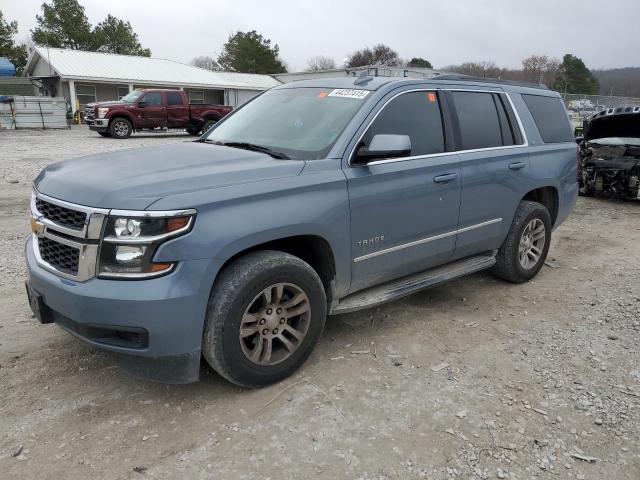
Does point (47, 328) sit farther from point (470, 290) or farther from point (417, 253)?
point (470, 290)

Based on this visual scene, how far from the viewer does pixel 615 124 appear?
33.9ft

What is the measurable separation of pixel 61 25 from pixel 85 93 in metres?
26.6

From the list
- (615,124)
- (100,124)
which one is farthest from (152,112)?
(615,124)

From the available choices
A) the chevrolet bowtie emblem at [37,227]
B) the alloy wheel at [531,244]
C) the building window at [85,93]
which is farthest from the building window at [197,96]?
the chevrolet bowtie emblem at [37,227]

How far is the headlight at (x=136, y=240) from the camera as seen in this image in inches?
107

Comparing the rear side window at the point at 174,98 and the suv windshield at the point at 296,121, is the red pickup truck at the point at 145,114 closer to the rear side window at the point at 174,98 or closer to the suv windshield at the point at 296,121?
the rear side window at the point at 174,98

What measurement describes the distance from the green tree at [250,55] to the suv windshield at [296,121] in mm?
61174

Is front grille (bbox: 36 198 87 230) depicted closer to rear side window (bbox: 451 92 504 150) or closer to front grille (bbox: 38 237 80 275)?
front grille (bbox: 38 237 80 275)

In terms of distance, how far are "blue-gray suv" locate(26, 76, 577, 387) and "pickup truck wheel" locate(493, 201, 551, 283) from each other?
0.10 feet

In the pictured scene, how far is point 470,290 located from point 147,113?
62.5 ft

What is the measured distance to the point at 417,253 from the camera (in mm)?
4078

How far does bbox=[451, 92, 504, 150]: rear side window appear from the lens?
446 cm

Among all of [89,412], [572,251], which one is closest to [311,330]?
[89,412]

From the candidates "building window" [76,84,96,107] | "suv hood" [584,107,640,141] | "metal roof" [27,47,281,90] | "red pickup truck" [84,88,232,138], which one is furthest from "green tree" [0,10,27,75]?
"suv hood" [584,107,640,141]
